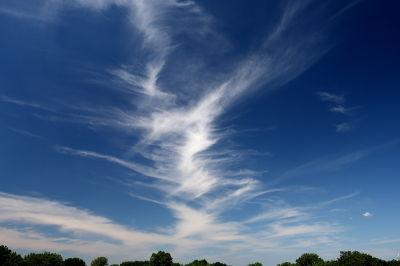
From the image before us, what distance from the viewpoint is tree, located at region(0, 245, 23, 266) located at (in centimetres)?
17400

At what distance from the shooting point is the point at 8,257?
178 meters

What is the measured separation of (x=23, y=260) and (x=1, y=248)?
18704 millimetres

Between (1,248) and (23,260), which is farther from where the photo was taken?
(23,260)

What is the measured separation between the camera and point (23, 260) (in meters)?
190

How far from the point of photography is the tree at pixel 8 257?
174000 mm

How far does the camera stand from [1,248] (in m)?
175
